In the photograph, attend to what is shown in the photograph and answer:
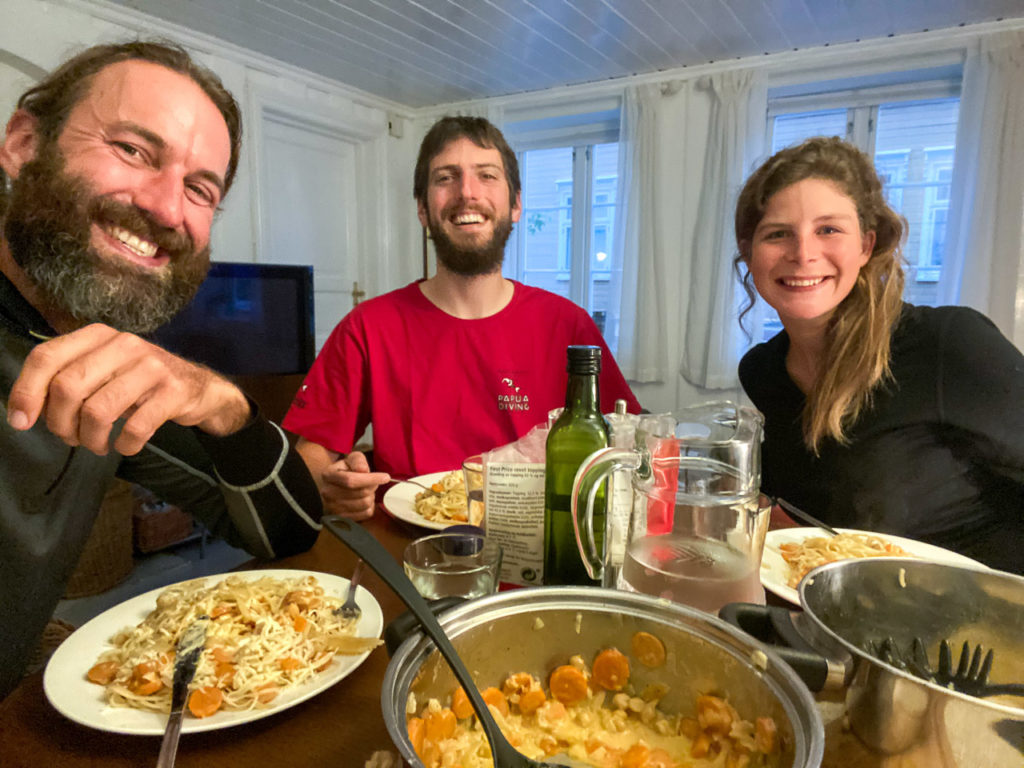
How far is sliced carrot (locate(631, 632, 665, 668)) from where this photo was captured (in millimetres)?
546

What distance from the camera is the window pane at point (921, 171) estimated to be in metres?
3.46

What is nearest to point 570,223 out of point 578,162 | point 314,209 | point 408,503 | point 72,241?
point 578,162

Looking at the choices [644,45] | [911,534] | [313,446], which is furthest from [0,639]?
[644,45]

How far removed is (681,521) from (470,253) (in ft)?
4.62

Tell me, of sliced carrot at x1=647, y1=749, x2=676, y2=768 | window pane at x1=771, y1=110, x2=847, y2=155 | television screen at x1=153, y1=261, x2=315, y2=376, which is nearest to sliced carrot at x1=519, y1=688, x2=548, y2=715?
sliced carrot at x1=647, y1=749, x2=676, y2=768

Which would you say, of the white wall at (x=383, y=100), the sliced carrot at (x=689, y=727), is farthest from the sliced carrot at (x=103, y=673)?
the white wall at (x=383, y=100)

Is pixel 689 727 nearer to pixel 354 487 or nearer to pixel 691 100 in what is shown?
pixel 354 487

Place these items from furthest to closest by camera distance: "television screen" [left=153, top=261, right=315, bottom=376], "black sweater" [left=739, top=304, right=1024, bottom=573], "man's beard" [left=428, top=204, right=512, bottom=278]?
1. "television screen" [left=153, top=261, right=315, bottom=376]
2. "man's beard" [left=428, top=204, right=512, bottom=278]
3. "black sweater" [left=739, top=304, right=1024, bottom=573]

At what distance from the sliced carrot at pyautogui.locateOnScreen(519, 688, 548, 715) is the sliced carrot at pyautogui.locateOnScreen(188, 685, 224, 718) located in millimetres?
296

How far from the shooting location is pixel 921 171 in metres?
3.52

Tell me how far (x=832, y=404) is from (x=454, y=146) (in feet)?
4.55

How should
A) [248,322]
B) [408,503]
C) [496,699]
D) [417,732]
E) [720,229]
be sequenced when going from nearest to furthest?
1. [417,732]
2. [496,699]
3. [408,503]
4. [248,322]
5. [720,229]

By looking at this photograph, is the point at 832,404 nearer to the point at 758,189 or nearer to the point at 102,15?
the point at 758,189

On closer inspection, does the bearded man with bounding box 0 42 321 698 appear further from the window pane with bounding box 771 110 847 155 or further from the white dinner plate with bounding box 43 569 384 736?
the window pane with bounding box 771 110 847 155
